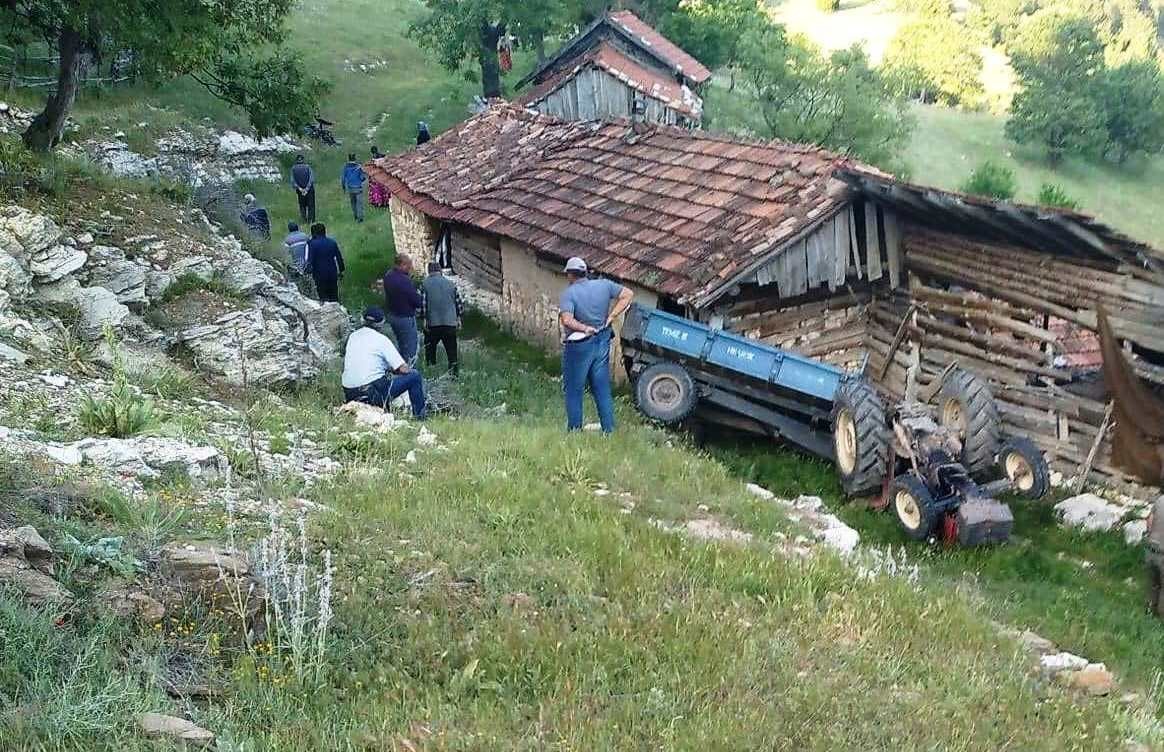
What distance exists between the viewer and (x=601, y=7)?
34688mm

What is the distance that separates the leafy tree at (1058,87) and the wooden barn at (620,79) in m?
20.8

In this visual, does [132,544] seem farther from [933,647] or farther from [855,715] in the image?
[933,647]

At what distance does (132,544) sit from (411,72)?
36.7 metres

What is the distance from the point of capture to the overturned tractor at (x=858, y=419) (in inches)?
313

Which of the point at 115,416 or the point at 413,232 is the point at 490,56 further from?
the point at 115,416

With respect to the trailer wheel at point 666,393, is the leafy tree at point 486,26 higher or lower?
higher

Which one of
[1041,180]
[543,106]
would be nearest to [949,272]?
[543,106]

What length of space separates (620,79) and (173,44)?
621 inches

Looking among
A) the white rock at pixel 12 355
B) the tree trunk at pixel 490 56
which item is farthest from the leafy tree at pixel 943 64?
the white rock at pixel 12 355

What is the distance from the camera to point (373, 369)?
834cm

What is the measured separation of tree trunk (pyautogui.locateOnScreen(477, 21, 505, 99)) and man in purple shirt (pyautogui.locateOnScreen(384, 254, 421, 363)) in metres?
20.9

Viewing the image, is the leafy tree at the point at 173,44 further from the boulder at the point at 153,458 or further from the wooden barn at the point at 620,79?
the wooden barn at the point at 620,79

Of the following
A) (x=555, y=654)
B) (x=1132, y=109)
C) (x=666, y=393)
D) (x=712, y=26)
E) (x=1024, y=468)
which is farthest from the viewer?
(x=1132, y=109)

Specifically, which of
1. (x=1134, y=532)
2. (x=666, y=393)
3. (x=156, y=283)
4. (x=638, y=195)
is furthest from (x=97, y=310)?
(x=1134, y=532)
